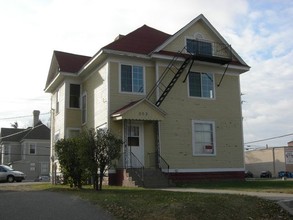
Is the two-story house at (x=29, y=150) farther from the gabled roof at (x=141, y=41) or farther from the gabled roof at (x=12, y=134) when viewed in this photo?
the gabled roof at (x=141, y=41)

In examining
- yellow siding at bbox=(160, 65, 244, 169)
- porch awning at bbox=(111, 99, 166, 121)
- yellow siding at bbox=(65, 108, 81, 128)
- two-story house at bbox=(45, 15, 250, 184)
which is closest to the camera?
porch awning at bbox=(111, 99, 166, 121)

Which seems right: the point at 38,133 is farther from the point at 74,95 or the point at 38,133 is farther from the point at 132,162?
the point at 132,162

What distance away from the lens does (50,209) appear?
12.1m

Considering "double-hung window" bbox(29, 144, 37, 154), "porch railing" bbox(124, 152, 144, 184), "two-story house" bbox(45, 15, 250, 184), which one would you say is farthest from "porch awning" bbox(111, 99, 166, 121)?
"double-hung window" bbox(29, 144, 37, 154)

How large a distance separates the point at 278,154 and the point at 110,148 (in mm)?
42437

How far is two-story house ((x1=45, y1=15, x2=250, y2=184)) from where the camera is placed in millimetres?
23984

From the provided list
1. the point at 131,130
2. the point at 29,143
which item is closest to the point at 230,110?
the point at 131,130

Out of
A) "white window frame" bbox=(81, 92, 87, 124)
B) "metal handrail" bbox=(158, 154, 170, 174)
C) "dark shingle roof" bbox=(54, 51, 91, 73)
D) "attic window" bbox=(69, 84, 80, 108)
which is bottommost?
"metal handrail" bbox=(158, 154, 170, 174)

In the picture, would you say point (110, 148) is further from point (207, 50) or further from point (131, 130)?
point (207, 50)

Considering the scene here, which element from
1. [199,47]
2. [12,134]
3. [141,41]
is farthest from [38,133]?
[199,47]

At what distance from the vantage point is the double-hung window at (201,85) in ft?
86.8

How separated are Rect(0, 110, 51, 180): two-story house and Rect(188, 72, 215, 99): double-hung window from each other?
37711mm

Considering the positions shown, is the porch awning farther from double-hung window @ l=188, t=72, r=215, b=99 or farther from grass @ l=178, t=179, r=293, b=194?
grass @ l=178, t=179, r=293, b=194

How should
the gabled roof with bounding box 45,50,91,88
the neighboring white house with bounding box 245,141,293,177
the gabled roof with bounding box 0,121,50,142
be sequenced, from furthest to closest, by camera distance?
the gabled roof with bounding box 0,121,50,142, the neighboring white house with bounding box 245,141,293,177, the gabled roof with bounding box 45,50,91,88
